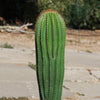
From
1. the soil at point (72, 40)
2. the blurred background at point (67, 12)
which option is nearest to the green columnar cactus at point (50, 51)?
the soil at point (72, 40)

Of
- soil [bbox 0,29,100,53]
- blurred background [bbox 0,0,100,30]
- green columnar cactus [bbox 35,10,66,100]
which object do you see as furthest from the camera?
blurred background [bbox 0,0,100,30]

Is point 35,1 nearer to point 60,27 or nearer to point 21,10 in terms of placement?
point 21,10

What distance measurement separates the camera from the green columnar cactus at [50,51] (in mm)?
4098

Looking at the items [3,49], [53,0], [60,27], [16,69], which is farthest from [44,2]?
[60,27]

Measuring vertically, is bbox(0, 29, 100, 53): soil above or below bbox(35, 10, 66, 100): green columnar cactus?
below

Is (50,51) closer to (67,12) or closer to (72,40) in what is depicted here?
(72,40)

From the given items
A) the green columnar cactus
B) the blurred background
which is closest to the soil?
the blurred background

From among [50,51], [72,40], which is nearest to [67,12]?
[72,40]

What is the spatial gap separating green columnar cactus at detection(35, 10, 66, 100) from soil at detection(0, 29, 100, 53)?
7.87m

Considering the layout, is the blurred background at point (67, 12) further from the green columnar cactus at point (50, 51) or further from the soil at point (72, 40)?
the green columnar cactus at point (50, 51)

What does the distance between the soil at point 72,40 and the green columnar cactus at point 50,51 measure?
7867 mm

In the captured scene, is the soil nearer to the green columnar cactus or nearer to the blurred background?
the blurred background

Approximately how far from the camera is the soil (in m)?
12.8

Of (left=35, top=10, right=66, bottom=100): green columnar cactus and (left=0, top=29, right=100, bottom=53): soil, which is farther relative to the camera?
(left=0, top=29, right=100, bottom=53): soil
